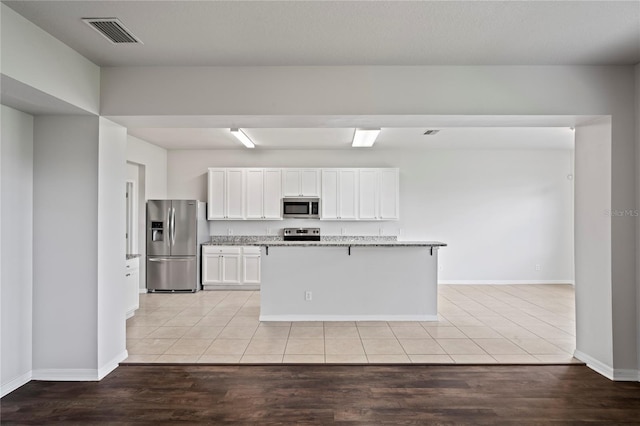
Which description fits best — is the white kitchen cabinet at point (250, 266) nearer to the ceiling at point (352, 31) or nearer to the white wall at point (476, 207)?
the white wall at point (476, 207)

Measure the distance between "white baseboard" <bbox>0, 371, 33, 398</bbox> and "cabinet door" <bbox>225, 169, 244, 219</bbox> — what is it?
4.20m

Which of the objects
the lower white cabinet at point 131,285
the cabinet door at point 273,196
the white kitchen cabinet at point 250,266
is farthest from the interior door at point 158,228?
the cabinet door at point 273,196

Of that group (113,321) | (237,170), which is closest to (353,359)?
(113,321)

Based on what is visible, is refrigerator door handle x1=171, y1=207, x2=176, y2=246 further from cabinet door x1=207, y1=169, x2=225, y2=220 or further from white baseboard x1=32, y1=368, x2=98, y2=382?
white baseboard x1=32, y1=368, x2=98, y2=382

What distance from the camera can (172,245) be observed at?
655 centimetres

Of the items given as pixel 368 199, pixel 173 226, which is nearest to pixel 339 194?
pixel 368 199

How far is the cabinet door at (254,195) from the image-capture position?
697 centimetres

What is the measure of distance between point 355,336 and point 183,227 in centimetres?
396

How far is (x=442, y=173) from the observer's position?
734 centimetres

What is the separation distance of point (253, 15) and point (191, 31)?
0.55 metres

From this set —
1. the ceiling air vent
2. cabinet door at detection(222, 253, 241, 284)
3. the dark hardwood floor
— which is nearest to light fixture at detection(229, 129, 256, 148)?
cabinet door at detection(222, 253, 241, 284)

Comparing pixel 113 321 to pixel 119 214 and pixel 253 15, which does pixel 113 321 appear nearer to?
pixel 119 214

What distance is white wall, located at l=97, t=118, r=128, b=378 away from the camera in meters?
3.17

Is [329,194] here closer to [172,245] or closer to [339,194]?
[339,194]
